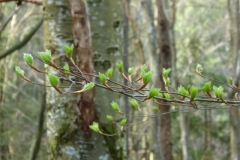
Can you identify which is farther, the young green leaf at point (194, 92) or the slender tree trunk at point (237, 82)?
the slender tree trunk at point (237, 82)

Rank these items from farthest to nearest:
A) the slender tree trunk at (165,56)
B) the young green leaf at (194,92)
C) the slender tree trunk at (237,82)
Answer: the slender tree trunk at (165,56) → the slender tree trunk at (237,82) → the young green leaf at (194,92)

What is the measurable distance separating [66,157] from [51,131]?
0.16 m

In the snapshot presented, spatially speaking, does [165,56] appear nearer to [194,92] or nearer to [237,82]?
[237,82]

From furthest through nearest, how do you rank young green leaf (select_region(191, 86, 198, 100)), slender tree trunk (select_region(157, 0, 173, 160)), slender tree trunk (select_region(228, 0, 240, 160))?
slender tree trunk (select_region(157, 0, 173, 160))
slender tree trunk (select_region(228, 0, 240, 160))
young green leaf (select_region(191, 86, 198, 100))

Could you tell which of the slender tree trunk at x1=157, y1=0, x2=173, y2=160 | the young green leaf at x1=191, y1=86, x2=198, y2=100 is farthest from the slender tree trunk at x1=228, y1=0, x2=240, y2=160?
the young green leaf at x1=191, y1=86, x2=198, y2=100

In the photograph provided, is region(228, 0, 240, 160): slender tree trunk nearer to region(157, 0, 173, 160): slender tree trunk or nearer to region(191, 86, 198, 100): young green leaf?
region(157, 0, 173, 160): slender tree trunk

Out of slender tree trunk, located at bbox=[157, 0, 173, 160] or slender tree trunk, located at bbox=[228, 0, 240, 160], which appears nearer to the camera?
slender tree trunk, located at bbox=[228, 0, 240, 160]

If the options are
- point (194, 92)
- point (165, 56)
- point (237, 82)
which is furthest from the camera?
point (165, 56)

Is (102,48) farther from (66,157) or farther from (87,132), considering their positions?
(66,157)

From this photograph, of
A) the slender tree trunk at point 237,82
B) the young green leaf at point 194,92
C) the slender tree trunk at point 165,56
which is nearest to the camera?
the young green leaf at point 194,92

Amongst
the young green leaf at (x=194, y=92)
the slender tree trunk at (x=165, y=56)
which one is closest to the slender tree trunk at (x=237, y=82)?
the slender tree trunk at (x=165, y=56)

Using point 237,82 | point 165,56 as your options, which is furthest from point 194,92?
point 165,56

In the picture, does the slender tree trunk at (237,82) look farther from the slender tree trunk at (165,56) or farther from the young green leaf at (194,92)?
the young green leaf at (194,92)

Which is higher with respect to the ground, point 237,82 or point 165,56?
point 165,56
